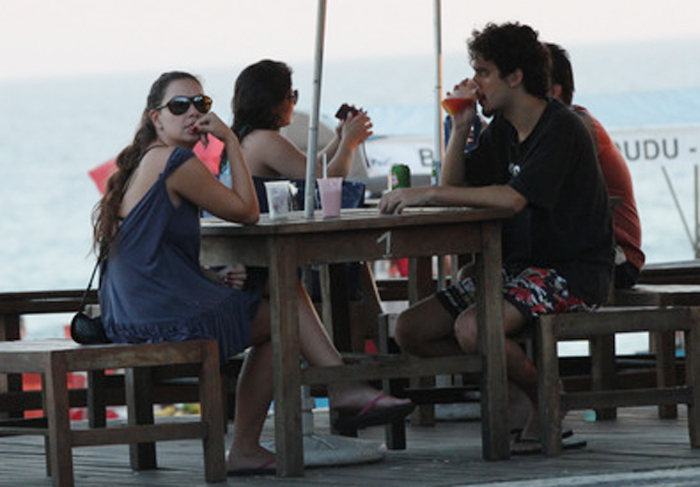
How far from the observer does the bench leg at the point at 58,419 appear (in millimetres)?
4332

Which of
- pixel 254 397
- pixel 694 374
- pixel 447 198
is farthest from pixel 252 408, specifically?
pixel 694 374

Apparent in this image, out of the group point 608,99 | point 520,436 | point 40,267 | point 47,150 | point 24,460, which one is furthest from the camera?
point 47,150

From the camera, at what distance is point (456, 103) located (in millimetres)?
5105

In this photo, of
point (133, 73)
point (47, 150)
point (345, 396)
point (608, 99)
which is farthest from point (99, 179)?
point (133, 73)

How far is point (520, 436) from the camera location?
4918 millimetres

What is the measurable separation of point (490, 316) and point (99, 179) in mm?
10788

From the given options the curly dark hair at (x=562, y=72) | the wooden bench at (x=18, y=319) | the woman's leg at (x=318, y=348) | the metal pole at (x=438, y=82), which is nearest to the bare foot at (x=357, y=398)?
the woman's leg at (x=318, y=348)

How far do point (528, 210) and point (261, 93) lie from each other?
116cm

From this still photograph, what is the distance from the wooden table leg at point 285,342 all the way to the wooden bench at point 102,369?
16cm

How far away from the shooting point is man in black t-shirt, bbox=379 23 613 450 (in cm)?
476

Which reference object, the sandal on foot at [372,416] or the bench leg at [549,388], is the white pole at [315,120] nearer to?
the sandal on foot at [372,416]

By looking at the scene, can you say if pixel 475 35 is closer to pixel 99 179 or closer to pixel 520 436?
pixel 520 436

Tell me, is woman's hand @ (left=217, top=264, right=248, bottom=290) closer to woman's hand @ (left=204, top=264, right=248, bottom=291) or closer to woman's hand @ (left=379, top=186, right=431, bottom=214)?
woman's hand @ (left=204, top=264, right=248, bottom=291)

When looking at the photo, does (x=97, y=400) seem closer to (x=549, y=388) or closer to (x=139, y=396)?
(x=139, y=396)
